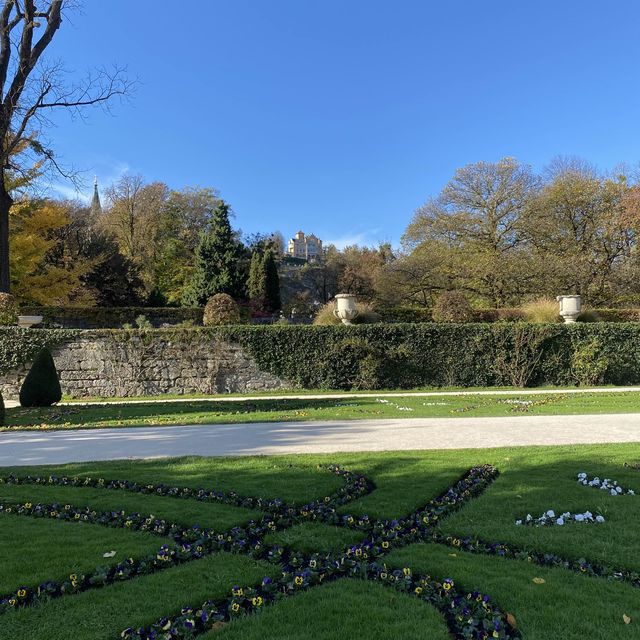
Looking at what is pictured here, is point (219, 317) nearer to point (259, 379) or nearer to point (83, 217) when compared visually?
point (259, 379)

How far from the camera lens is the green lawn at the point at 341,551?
2.47m

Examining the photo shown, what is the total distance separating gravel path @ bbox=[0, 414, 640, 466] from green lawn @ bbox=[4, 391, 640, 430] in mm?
688

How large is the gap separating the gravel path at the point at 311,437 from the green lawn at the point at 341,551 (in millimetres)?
1043

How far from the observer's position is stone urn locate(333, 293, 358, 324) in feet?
58.0

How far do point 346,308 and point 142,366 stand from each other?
7144mm

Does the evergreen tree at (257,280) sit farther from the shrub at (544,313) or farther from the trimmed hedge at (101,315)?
the shrub at (544,313)

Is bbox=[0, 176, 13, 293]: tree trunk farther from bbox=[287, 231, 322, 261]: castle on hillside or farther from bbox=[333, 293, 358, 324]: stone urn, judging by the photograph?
bbox=[287, 231, 322, 261]: castle on hillside

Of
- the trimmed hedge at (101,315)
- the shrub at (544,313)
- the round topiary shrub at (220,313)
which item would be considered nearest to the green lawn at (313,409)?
the round topiary shrub at (220,313)

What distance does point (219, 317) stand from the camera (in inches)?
680

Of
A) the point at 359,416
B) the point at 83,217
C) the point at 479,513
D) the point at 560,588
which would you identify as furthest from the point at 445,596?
the point at 83,217

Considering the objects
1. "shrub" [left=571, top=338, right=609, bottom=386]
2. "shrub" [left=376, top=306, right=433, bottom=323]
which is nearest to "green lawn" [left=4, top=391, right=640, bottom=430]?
"shrub" [left=571, top=338, right=609, bottom=386]

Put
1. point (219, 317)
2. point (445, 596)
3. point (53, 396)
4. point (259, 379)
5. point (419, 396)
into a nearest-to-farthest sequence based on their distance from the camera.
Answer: point (445, 596) → point (53, 396) → point (419, 396) → point (259, 379) → point (219, 317)

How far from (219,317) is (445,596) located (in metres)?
15.2

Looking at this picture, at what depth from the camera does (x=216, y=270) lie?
108 ft
